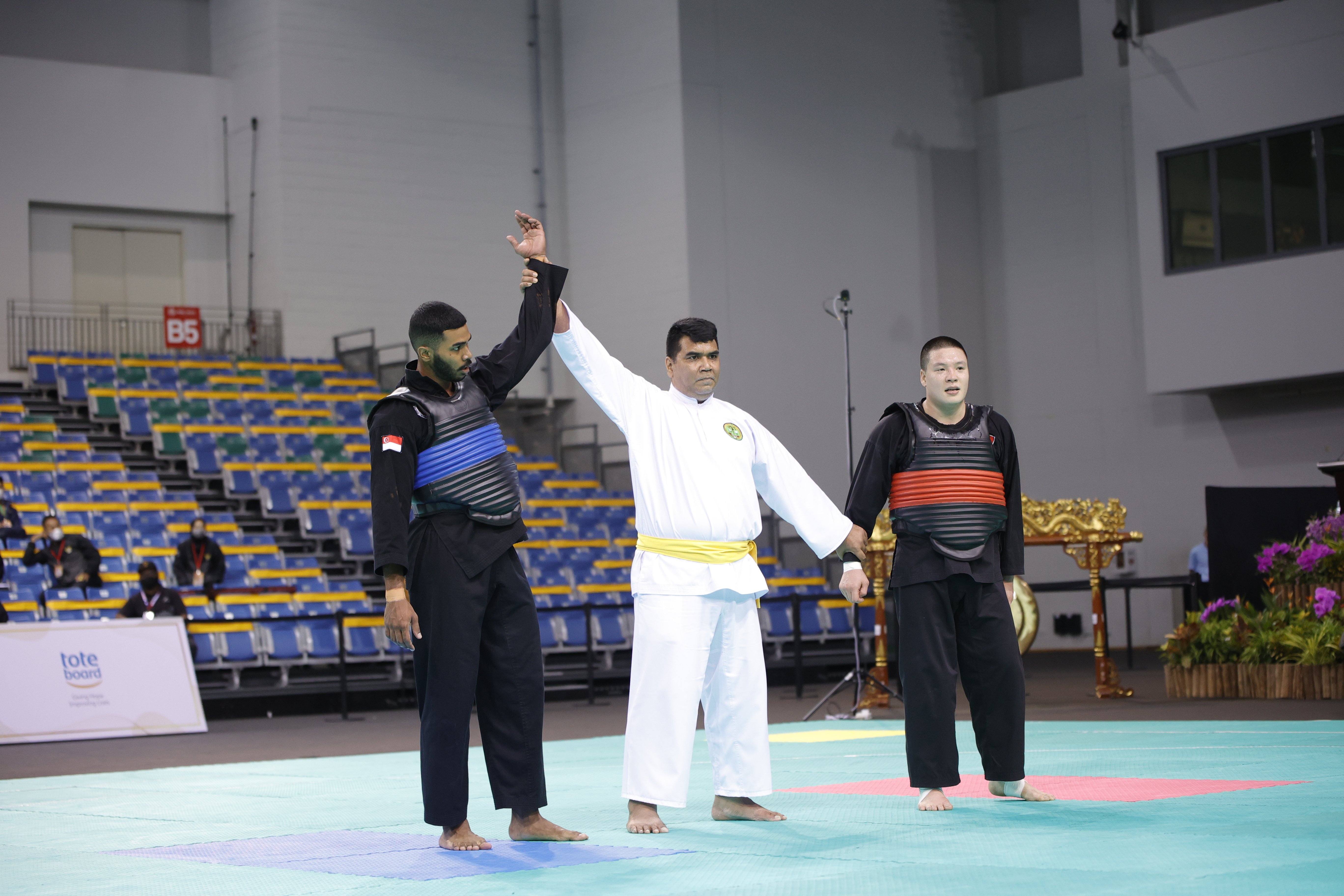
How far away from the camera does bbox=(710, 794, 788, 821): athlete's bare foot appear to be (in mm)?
5375

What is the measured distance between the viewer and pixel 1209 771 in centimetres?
643

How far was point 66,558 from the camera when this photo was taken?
45.6ft

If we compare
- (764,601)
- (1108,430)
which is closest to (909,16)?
(1108,430)

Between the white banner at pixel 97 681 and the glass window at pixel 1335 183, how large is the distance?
1444 cm

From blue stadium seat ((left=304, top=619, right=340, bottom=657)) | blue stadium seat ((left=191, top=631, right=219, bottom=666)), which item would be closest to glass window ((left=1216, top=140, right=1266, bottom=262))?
blue stadium seat ((left=304, top=619, right=340, bottom=657))

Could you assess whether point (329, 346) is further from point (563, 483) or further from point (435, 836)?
point (435, 836)

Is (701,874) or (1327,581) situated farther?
(1327,581)

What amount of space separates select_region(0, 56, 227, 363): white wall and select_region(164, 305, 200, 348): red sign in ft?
5.13

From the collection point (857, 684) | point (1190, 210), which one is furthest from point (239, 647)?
point (1190, 210)

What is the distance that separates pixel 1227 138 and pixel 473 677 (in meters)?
17.4

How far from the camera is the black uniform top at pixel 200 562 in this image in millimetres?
14461

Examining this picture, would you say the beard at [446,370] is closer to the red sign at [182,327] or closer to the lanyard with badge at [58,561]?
the lanyard with badge at [58,561]

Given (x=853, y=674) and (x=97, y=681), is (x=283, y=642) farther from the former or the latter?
(x=853, y=674)

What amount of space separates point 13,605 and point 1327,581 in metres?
11.3
